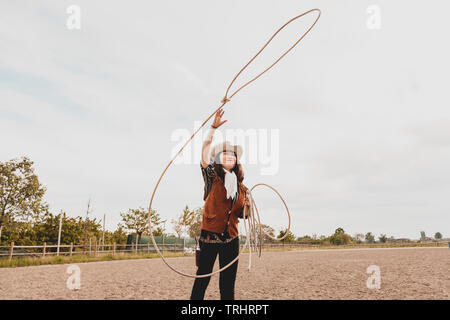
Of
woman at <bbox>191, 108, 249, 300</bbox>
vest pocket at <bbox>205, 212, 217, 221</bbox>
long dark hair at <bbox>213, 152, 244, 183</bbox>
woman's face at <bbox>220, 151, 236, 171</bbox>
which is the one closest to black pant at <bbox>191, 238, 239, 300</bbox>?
woman at <bbox>191, 108, 249, 300</bbox>

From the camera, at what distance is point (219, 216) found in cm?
306

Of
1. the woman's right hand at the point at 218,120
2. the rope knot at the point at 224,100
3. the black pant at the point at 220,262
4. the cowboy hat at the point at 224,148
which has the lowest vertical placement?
the black pant at the point at 220,262

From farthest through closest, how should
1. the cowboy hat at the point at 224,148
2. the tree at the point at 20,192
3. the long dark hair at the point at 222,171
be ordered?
the tree at the point at 20,192, the cowboy hat at the point at 224,148, the long dark hair at the point at 222,171

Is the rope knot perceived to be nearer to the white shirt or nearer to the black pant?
the white shirt

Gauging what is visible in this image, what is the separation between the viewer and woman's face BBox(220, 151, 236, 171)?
3.25m

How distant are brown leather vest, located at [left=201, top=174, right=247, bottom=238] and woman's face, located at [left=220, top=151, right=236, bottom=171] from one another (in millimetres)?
170

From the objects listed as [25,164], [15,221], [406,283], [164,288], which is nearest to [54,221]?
[15,221]

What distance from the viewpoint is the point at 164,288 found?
24.2ft

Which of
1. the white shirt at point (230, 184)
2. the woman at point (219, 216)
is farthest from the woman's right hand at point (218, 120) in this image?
the white shirt at point (230, 184)

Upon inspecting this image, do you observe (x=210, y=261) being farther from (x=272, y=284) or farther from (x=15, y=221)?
(x=15, y=221)

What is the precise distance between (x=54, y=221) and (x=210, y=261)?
38.5 meters

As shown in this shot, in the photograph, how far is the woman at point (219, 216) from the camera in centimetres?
305

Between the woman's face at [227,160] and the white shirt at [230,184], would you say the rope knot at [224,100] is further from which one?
the white shirt at [230,184]
